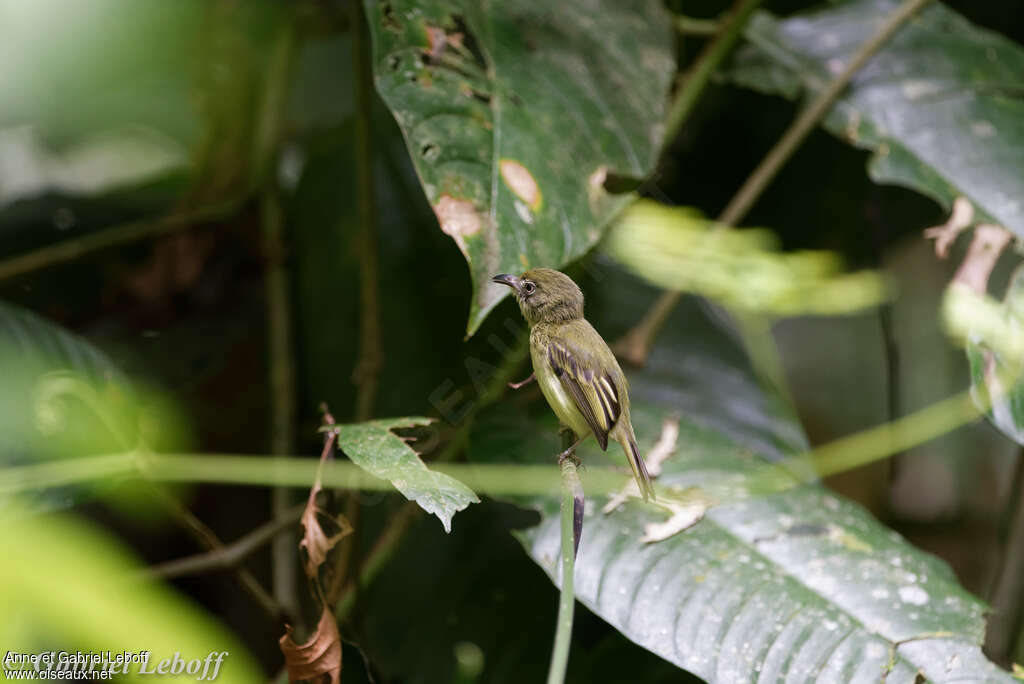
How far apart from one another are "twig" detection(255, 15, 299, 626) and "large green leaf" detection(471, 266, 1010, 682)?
0.51 metres

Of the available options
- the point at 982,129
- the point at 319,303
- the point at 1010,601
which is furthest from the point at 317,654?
the point at 1010,601

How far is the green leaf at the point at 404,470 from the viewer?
70cm

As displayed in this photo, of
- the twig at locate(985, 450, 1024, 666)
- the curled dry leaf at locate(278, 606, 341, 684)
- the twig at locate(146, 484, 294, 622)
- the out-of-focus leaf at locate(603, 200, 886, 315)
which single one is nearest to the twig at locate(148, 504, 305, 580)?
the twig at locate(146, 484, 294, 622)

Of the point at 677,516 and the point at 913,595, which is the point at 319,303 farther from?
the point at 913,595

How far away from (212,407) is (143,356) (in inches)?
6.5

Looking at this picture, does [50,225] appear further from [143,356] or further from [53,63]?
[143,356]

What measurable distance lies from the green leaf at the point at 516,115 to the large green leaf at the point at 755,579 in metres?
0.18

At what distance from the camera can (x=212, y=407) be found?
5.51 ft

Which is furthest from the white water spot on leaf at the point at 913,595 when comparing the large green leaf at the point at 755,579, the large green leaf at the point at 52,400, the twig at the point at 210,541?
the large green leaf at the point at 52,400

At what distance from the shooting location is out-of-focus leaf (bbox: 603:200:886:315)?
1506 millimetres

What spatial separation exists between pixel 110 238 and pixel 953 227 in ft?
5.03

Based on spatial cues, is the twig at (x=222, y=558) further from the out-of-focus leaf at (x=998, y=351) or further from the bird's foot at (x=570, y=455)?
the out-of-focus leaf at (x=998, y=351)

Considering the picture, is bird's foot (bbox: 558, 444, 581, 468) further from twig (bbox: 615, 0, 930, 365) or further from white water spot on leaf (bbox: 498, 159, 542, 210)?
twig (bbox: 615, 0, 930, 365)

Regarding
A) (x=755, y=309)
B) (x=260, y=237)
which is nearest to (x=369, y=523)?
(x=260, y=237)
